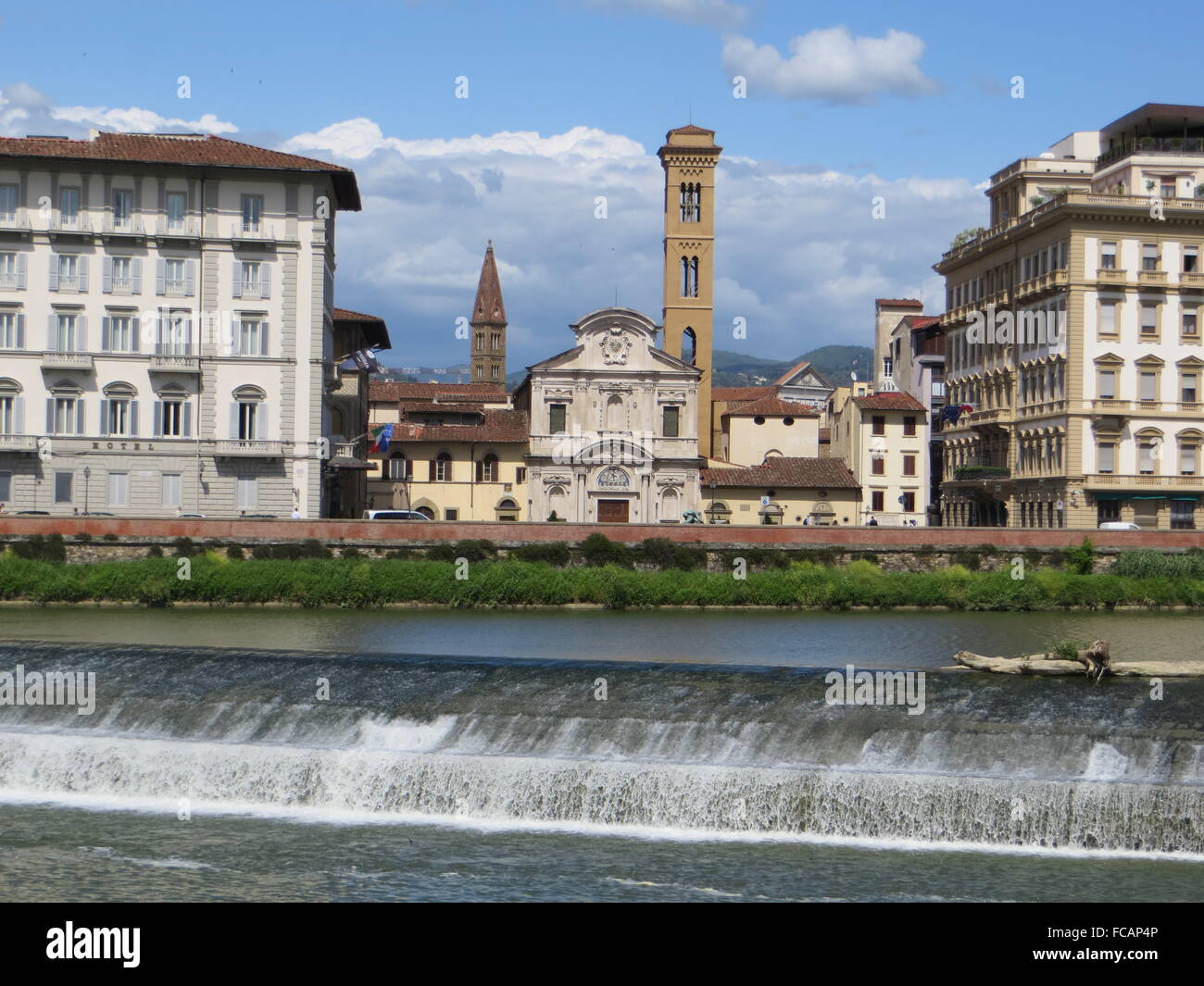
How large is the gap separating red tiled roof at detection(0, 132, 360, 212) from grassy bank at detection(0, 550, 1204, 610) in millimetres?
17939

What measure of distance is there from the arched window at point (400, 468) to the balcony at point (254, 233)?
1768cm

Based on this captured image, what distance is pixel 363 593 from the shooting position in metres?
56.0

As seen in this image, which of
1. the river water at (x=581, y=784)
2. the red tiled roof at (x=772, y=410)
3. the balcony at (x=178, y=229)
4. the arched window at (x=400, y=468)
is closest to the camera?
the river water at (x=581, y=784)

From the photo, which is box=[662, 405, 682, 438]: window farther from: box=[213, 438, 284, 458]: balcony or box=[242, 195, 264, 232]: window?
box=[242, 195, 264, 232]: window

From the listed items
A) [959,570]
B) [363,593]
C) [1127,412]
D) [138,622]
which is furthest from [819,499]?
[138,622]

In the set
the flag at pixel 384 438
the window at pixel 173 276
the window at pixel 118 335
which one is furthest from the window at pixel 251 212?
the flag at pixel 384 438

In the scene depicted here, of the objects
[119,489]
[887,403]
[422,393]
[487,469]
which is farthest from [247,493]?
[887,403]

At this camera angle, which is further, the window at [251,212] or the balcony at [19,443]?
→ the window at [251,212]

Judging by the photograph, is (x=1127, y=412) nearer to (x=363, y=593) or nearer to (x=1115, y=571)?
(x=1115, y=571)

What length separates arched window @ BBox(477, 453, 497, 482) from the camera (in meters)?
83.0

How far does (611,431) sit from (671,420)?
318 centimetres

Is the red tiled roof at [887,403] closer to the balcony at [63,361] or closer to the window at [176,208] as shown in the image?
the window at [176,208]

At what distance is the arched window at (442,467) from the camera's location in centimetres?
8281

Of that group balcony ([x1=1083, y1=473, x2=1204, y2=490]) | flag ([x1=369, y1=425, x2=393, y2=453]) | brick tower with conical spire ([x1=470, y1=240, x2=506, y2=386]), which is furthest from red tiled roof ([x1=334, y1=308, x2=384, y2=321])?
brick tower with conical spire ([x1=470, y1=240, x2=506, y2=386])
